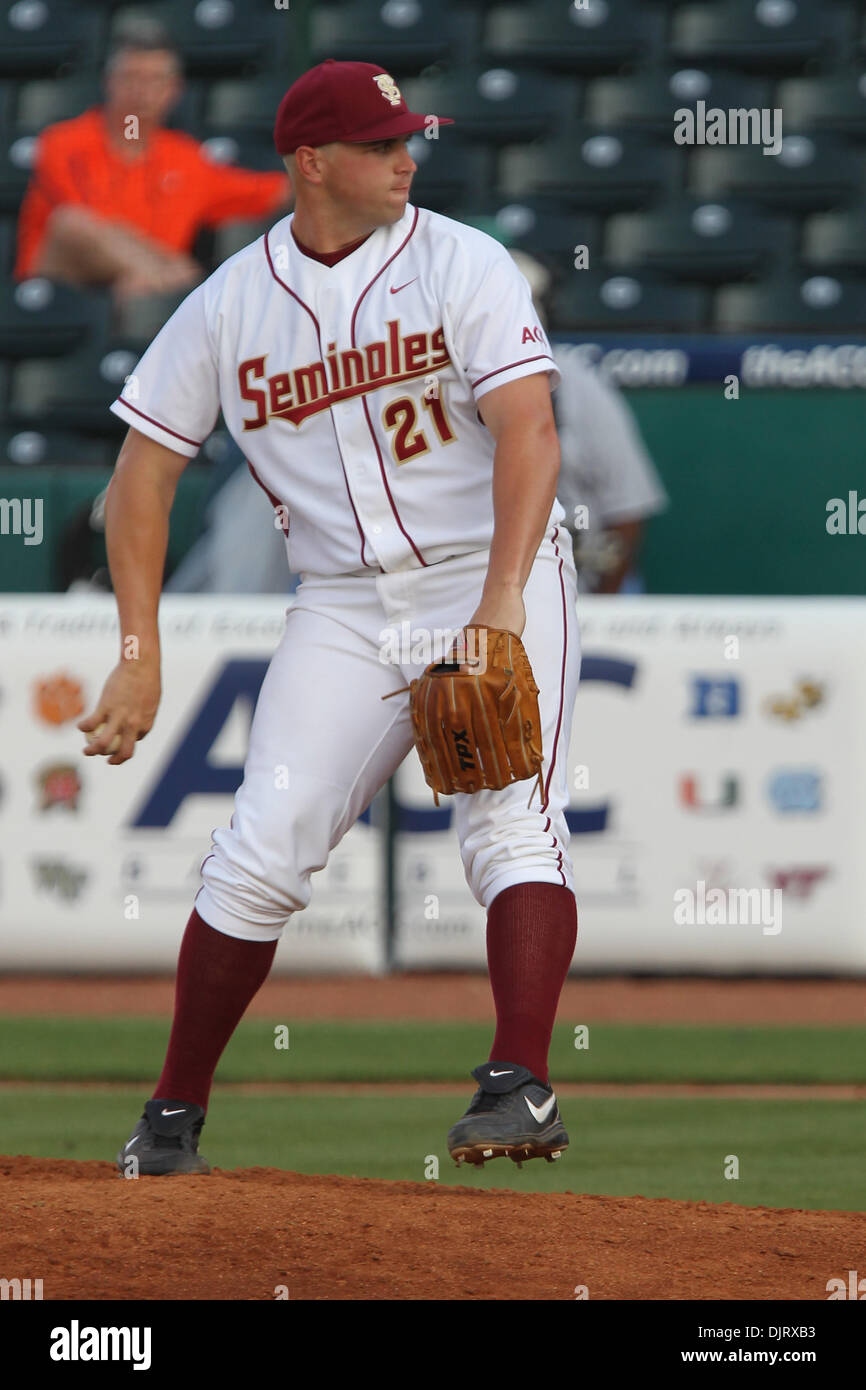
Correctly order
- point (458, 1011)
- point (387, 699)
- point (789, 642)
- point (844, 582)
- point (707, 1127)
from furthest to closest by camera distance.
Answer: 1. point (844, 582)
2. point (789, 642)
3. point (458, 1011)
4. point (707, 1127)
5. point (387, 699)

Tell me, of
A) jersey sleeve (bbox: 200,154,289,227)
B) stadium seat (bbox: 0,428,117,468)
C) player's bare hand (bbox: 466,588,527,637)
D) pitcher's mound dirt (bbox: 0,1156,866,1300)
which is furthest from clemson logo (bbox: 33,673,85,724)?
player's bare hand (bbox: 466,588,527,637)

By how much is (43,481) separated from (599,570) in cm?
220

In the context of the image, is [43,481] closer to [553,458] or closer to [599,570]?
[599,570]

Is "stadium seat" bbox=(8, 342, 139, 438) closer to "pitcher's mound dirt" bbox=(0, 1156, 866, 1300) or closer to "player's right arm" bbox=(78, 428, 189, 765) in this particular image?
"player's right arm" bbox=(78, 428, 189, 765)

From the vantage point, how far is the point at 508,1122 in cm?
304

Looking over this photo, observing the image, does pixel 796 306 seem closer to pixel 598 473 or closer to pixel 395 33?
pixel 598 473

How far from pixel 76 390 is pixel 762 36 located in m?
3.84

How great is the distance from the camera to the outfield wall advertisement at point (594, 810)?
22.6 feet

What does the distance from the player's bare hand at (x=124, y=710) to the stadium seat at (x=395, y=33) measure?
23.9 feet

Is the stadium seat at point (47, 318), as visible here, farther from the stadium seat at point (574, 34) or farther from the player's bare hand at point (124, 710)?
the player's bare hand at point (124, 710)

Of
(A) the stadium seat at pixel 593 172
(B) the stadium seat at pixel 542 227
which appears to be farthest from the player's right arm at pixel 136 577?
(A) the stadium seat at pixel 593 172

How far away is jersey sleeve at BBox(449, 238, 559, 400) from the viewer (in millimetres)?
3242

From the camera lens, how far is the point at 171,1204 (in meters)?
3.16

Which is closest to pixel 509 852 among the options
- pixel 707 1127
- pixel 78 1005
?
pixel 707 1127
